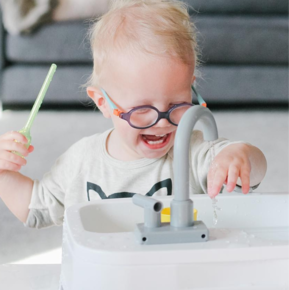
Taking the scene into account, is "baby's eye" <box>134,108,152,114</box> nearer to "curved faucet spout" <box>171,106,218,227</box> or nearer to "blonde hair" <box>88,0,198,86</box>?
"blonde hair" <box>88,0,198,86</box>

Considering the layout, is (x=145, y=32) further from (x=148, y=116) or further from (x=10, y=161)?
(x=10, y=161)

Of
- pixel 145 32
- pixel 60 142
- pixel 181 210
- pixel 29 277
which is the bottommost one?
pixel 60 142

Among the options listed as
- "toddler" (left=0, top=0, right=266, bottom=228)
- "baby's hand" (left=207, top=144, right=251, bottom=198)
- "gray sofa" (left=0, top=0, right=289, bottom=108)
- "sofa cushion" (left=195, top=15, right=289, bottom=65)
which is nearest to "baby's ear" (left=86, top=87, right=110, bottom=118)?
"toddler" (left=0, top=0, right=266, bottom=228)

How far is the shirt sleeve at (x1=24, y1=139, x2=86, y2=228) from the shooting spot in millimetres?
999

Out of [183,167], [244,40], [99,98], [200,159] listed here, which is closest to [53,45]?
[244,40]

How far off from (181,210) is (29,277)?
38cm

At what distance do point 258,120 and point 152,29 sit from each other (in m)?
1.91

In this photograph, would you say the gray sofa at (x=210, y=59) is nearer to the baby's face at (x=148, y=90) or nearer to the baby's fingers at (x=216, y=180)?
the baby's face at (x=148, y=90)

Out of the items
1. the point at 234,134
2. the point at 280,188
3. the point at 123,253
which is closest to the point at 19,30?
the point at 234,134

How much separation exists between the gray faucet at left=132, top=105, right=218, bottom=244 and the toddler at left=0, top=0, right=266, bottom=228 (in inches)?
7.4

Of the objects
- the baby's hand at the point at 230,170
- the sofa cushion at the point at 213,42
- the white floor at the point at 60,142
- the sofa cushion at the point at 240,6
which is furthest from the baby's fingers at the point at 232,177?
the sofa cushion at the point at 240,6

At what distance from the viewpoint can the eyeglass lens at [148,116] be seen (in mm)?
873

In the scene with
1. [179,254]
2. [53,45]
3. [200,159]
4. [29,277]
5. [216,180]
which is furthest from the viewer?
[53,45]

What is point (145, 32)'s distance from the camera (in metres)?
0.90
